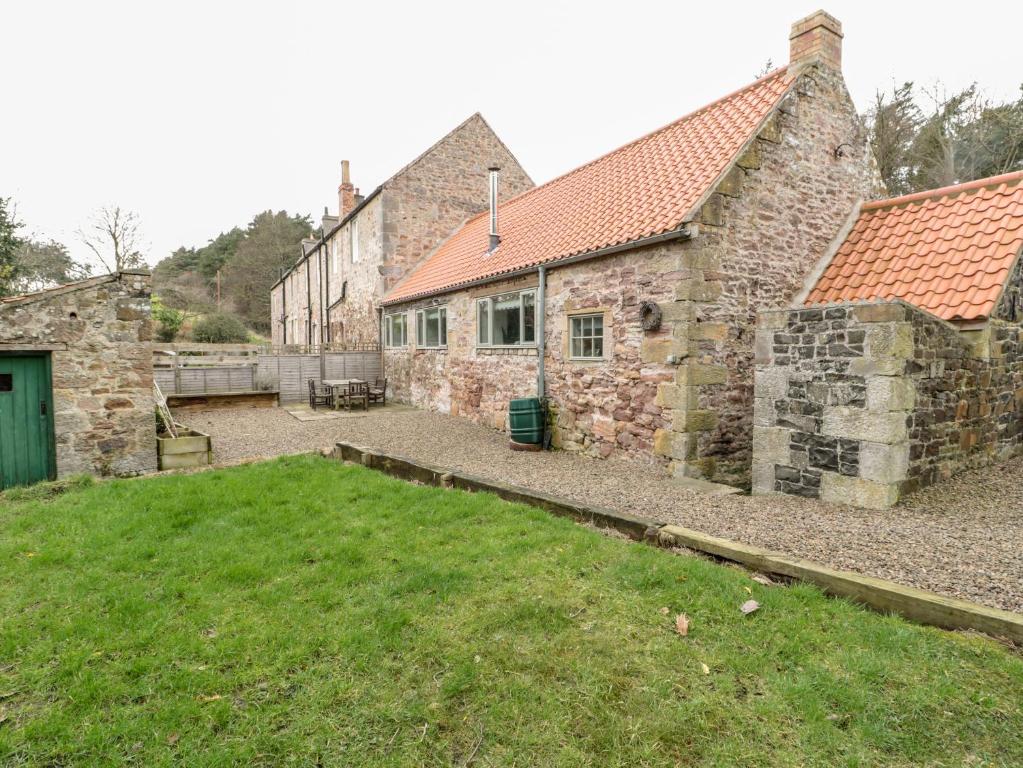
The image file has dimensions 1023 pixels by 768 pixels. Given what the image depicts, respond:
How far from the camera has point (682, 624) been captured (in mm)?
3711

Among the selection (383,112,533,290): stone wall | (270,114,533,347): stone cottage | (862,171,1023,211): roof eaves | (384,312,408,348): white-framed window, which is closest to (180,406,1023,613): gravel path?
(862,171,1023,211): roof eaves

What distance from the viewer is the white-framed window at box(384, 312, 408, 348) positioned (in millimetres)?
18125

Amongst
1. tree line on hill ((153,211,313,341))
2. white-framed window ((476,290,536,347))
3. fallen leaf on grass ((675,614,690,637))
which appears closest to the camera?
fallen leaf on grass ((675,614,690,637))

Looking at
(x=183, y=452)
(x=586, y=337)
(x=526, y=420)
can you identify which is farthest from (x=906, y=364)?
(x=183, y=452)

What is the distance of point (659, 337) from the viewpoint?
852 cm

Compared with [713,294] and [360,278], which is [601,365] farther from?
[360,278]

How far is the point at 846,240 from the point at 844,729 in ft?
32.8

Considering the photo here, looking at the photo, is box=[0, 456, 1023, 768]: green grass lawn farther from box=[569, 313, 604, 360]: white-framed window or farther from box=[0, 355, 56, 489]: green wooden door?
box=[569, 313, 604, 360]: white-framed window

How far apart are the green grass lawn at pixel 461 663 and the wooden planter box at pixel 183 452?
3974 mm

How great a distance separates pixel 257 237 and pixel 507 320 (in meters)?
43.8

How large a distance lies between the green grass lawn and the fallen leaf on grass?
61 millimetres

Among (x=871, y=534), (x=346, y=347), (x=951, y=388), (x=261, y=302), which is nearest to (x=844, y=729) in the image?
(x=871, y=534)

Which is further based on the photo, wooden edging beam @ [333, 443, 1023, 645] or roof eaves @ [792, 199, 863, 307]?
roof eaves @ [792, 199, 863, 307]

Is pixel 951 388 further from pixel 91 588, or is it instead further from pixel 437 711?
pixel 91 588
